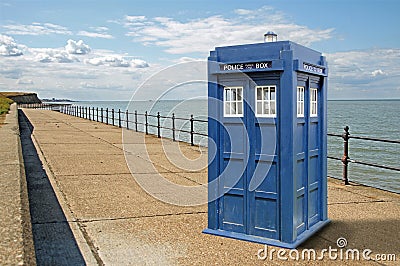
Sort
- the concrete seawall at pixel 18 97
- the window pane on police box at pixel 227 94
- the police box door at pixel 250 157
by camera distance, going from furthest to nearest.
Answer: the concrete seawall at pixel 18 97
the window pane on police box at pixel 227 94
the police box door at pixel 250 157

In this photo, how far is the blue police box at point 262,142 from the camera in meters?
4.41

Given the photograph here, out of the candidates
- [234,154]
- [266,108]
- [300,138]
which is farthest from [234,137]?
[300,138]

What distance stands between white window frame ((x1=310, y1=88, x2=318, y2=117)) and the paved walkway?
4.22ft

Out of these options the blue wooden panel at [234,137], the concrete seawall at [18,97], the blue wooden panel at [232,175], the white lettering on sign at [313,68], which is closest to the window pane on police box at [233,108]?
the blue wooden panel at [234,137]

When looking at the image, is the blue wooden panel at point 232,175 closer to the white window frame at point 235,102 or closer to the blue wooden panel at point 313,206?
the white window frame at point 235,102

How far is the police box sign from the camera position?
4.43 m

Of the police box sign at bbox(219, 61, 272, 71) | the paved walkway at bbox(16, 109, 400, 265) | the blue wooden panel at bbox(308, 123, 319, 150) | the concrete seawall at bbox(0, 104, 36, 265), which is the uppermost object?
the police box sign at bbox(219, 61, 272, 71)

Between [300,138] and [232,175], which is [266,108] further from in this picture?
[232,175]

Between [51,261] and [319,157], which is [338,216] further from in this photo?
[51,261]

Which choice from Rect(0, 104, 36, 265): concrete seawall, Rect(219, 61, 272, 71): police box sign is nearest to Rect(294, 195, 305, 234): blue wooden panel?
Rect(219, 61, 272, 71): police box sign

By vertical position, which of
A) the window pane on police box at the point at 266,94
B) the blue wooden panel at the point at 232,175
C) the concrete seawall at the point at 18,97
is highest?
the concrete seawall at the point at 18,97

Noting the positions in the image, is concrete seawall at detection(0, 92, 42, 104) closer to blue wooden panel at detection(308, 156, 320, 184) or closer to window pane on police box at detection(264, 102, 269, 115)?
blue wooden panel at detection(308, 156, 320, 184)

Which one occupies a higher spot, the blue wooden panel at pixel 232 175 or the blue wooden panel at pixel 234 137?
the blue wooden panel at pixel 234 137

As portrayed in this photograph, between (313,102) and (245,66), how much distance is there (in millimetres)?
992
